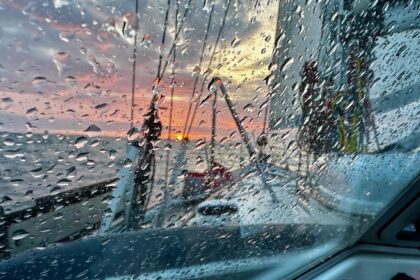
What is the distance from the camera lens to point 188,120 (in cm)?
109

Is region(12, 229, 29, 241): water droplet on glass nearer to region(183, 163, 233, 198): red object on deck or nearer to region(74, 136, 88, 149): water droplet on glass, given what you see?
region(74, 136, 88, 149): water droplet on glass

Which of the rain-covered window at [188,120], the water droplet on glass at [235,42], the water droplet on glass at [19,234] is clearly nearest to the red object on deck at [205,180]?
the rain-covered window at [188,120]

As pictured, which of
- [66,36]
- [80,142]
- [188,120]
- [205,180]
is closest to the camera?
[66,36]

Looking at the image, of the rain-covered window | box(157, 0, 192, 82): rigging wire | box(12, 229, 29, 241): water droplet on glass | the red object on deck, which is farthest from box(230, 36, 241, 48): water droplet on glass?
box(12, 229, 29, 241): water droplet on glass

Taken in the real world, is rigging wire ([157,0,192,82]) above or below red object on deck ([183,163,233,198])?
above

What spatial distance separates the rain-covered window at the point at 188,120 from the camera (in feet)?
2.72

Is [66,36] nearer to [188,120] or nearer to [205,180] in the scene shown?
[188,120]

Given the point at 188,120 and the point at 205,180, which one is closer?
the point at 188,120

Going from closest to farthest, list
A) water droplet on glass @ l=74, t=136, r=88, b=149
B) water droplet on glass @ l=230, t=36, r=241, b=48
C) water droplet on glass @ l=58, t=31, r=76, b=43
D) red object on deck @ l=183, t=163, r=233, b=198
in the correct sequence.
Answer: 1. water droplet on glass @ l=58, t=31, r=76, b=43
2. water droplet on glass @ l=74, t=136, r=88, b=149
3. water droplet on glass @ l=230, t=36, r=241, b=48
4. red object on deck @ l=183, t=163, r=233, b=198

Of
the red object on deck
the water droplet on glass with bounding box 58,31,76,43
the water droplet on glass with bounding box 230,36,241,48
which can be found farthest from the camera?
the red object on deck

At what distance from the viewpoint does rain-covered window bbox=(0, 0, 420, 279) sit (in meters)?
0.83

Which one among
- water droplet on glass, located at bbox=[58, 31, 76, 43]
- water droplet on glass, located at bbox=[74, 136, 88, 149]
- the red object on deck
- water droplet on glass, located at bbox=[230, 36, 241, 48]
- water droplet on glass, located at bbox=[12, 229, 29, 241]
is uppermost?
water droplet on glass, located at bbox=[230, 36, 241, 48]

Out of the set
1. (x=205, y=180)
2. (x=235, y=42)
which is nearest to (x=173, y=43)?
(x=235, y=42)

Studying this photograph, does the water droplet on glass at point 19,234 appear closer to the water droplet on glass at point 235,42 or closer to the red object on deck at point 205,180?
the red object on deck at point 205,180
